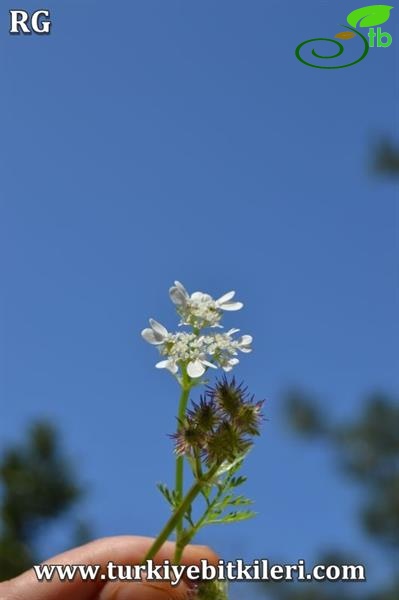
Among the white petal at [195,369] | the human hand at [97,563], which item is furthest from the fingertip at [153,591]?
the white petal at [195,369]

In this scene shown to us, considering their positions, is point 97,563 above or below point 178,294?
below

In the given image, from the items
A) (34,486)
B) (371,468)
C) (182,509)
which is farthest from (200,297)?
(34,486)

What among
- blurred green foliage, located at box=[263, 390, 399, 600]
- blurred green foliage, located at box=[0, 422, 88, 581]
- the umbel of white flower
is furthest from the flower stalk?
blurred green foliage, located at box=[0, 422, 88, 581]

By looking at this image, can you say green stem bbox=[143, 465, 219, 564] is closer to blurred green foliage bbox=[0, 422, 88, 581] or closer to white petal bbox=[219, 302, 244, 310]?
white petal bbox=[219, 302, 244, 310]

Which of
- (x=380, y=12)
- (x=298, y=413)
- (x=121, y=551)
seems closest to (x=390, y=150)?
(x=298, y=413)

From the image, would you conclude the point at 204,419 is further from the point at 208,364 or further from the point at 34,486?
the point at 34,486
